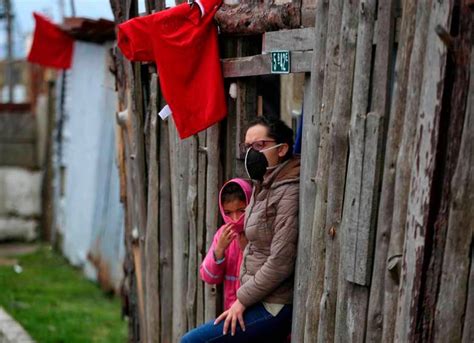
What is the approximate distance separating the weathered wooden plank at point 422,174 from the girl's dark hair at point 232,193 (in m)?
1.65

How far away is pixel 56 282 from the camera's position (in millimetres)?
13078

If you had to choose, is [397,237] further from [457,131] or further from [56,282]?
[56,282]

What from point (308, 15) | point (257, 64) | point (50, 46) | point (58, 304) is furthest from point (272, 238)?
point (50, 46)

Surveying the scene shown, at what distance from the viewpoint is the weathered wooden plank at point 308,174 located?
4.99 meters

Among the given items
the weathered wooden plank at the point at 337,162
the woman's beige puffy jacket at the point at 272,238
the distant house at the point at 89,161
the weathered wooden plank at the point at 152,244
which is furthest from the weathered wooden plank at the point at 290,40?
the distant house at the point at 89,161

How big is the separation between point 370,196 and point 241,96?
5.55 ft

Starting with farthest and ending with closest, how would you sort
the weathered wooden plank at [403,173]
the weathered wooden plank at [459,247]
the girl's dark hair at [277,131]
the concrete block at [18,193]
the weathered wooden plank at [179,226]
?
1. the concrete block at [18,193]
2. the weathered wooden plank at [179,226]
3. the girl's dark hair at [277,131]
4. the weathered wooden plank at [403,173]
5. the weathered wooden plank at [459,247]

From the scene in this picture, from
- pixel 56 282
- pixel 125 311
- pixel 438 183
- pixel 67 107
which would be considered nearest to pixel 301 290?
pixel 438 183

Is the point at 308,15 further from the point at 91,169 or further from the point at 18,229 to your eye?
the point at 18,229

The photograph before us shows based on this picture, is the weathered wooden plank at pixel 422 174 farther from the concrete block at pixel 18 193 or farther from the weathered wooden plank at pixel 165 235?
the concrete block at pixel 18 193

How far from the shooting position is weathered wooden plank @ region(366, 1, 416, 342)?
4273 mm

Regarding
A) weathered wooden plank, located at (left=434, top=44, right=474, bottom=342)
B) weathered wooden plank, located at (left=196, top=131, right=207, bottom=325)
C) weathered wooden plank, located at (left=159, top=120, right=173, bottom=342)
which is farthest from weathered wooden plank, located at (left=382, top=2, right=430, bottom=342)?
weathered wooden plank, located at (left=159, top=120, right=173, bottom=342)

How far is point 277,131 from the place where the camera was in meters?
5.46

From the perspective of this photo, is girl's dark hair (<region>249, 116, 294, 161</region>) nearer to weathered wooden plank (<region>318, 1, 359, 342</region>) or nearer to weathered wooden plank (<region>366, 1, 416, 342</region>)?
weathered wooden plank (<region>318, 1, 359, 342</region>)
